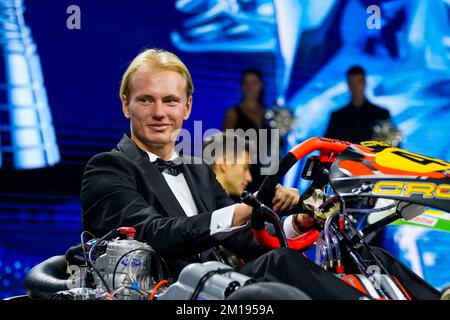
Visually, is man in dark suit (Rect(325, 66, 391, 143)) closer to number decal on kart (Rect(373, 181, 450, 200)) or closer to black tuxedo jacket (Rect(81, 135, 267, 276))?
black tuxedo jacket (Rect(81, 135, 267, 276))

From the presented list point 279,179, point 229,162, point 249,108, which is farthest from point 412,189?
point 249,108

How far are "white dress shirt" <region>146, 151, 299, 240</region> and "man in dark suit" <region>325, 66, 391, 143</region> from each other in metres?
2.94

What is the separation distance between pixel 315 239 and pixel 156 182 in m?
0.63

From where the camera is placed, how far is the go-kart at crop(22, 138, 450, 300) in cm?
227

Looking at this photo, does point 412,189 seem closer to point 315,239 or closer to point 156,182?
point 315,239

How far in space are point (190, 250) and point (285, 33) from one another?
3.67 m

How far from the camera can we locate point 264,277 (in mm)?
2287

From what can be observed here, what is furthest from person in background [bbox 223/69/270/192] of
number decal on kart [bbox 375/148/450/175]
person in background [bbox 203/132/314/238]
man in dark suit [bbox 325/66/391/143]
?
number decal on kart [bbox 375/148/450/175]

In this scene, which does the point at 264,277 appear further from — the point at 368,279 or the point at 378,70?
the point at 378,70

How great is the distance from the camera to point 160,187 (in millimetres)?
2975

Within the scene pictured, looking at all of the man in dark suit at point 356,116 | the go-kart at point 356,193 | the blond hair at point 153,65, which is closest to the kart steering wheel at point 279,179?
the go-kart at point 356,193

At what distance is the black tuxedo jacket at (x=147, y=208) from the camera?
8.66 ft

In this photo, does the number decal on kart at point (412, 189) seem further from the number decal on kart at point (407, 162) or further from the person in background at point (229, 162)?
the person in background at point (229, 162)
